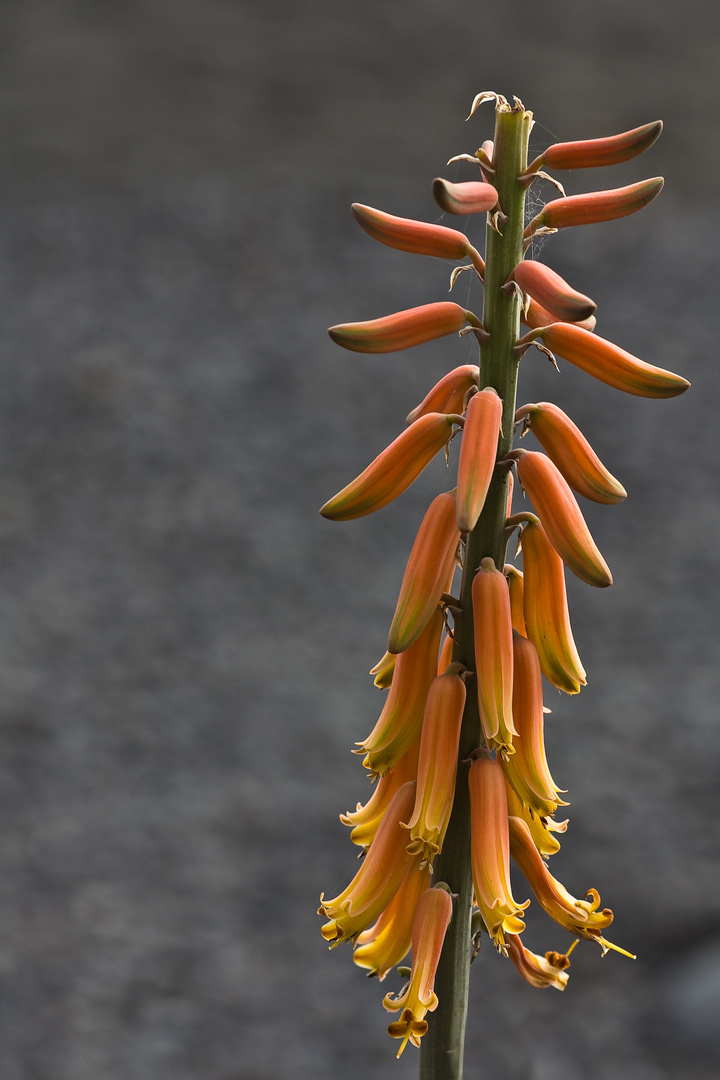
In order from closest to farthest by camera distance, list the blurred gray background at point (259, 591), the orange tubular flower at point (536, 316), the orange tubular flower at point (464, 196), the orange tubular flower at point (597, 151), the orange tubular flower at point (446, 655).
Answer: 1. the orange tubular flower at point (464, 196)
2. the orange tubular flower at point (597, 151)
3. the orange tubular flower at point (536, 316)
4. the orange tubular flower at point (446, 655)
5. the blurred gray background at point (259, 591)

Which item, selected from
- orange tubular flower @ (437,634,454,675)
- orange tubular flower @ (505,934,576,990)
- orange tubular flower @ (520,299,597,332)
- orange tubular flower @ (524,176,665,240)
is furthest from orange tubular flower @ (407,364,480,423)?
orange tubular flower @ (505,934,576,990)

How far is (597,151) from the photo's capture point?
1.53 m

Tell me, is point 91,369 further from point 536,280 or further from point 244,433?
point 536,280

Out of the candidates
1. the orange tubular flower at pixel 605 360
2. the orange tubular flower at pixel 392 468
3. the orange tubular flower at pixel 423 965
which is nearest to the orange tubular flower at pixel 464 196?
the orange tubular flower at pixel 605 360

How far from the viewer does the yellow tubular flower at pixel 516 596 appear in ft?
5.52

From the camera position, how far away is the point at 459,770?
1640 millimetres

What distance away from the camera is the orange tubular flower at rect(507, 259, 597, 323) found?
1.40 meters

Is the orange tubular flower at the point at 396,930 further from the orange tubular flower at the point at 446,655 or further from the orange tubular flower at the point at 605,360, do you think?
the orange tubular flower at the point at 605,360

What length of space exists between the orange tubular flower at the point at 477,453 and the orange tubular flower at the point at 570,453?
0.10 meters

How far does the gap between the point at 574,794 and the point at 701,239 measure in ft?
18.0

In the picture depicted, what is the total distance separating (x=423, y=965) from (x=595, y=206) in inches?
44.7

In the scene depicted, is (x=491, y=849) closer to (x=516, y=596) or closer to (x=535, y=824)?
(x=535, y=824)

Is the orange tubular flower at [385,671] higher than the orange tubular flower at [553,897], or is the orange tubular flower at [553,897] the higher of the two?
the orange tubular flower at [385,671]

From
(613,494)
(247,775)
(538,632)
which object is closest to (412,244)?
(613,494)
